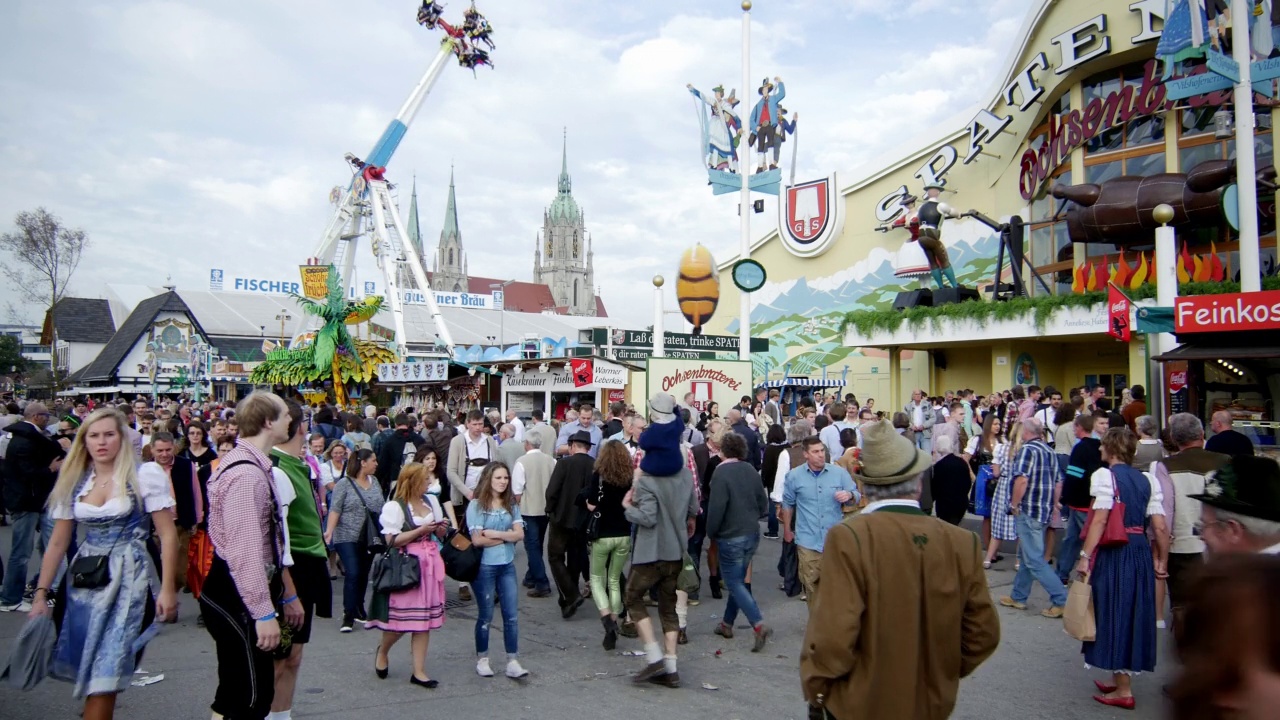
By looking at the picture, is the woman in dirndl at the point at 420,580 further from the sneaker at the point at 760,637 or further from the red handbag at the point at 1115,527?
the red handbag at the point at 1115,527

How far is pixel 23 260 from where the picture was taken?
4050cm

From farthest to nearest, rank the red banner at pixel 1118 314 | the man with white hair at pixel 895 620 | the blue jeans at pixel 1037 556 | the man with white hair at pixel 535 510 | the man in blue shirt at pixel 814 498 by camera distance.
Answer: the red banner at pixel 1118 314 < the man with white hair at pixel 535 510 < the blue jeans at pixel 1037 556 < the man in blue shirt at pixel 814 498 < the man with white hair at pixel 895 620

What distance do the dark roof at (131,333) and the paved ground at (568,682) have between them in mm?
49587

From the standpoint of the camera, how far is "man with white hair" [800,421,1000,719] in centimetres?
304

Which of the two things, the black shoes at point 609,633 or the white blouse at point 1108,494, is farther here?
the black shoes at point 609,633

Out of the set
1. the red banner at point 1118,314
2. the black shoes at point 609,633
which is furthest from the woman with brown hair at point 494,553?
the red banner at point 1118,314

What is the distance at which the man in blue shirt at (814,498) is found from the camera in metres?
7.11

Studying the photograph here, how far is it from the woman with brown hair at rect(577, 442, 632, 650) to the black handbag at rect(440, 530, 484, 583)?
4.62 ft

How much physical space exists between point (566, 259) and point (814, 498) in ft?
416

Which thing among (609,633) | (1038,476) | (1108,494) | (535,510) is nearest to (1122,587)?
(1108,494)

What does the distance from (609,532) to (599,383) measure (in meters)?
14.0

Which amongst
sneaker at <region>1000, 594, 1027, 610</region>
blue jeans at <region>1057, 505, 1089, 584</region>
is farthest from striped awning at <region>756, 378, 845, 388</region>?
sneaker at <region>1000, 594, 1027, 610</region>

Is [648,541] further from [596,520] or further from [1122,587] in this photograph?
[1122,587]

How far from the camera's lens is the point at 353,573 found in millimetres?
7340
